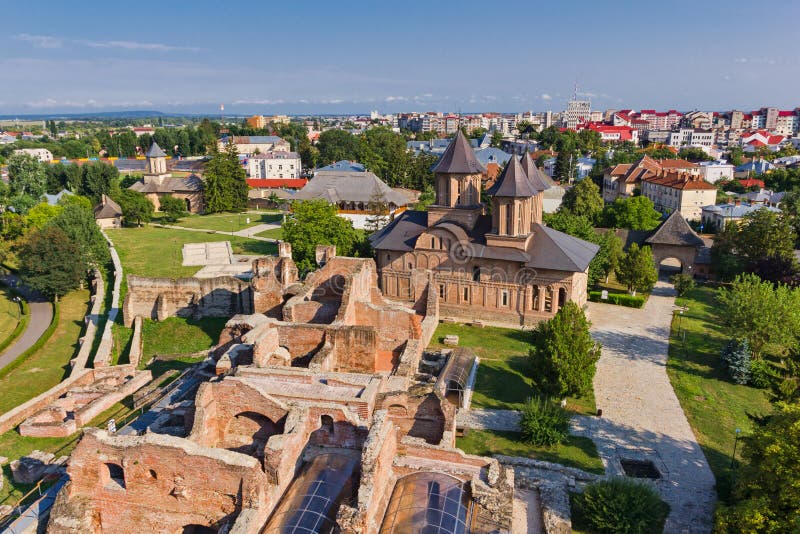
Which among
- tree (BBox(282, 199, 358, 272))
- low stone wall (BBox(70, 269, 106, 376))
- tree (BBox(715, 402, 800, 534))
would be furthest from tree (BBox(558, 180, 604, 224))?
tree (BBox(715, 402, 800, 534))

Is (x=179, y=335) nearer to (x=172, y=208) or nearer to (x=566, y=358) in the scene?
(x=566, y=358)

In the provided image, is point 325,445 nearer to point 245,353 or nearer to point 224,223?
point 245,353

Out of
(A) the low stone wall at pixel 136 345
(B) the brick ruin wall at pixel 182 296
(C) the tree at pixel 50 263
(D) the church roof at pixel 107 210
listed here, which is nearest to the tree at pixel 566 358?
(B) the brick ruin wall at pixel 182 296

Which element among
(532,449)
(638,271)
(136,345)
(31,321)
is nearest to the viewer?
(532,449)

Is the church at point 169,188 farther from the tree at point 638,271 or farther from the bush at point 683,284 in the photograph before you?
the bush at point 683,284

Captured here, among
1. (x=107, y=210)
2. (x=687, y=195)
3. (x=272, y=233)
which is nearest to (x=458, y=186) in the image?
(x=272, y=233)

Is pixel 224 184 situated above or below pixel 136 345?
above
